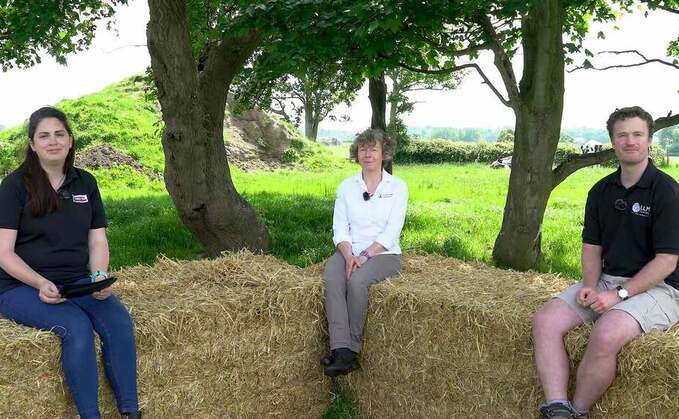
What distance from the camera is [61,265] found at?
356 centimetres

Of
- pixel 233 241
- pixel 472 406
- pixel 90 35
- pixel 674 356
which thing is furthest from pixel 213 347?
pixel 90 35

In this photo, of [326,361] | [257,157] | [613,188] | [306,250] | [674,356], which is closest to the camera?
[674,356]

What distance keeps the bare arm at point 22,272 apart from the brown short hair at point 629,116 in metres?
3.15

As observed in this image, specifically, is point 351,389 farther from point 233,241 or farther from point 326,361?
point 233,241

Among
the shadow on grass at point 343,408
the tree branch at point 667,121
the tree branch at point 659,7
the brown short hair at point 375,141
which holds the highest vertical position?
the tree branch at point 659,7

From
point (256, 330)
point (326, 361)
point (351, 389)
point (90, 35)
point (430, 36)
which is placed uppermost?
point (90, 35)

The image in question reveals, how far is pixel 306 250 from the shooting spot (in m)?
7.57

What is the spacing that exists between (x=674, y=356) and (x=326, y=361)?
7.01 ft

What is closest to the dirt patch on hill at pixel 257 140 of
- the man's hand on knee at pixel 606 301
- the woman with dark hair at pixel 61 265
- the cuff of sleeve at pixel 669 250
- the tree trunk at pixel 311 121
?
the tree trunk at pixel 311 121

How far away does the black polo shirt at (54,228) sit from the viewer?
11.3 ft

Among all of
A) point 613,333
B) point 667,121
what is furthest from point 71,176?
point 667,121

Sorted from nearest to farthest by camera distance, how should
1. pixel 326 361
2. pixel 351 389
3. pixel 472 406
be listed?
pixel 472 406 → pixel 326 361 → pixel 351 389

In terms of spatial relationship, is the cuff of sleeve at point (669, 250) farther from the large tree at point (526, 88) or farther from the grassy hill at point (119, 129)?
the grassy hill at point (119, 129)

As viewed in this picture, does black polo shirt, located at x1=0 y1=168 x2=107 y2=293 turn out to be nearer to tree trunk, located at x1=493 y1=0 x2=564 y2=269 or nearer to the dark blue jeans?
the dark blue jeans
